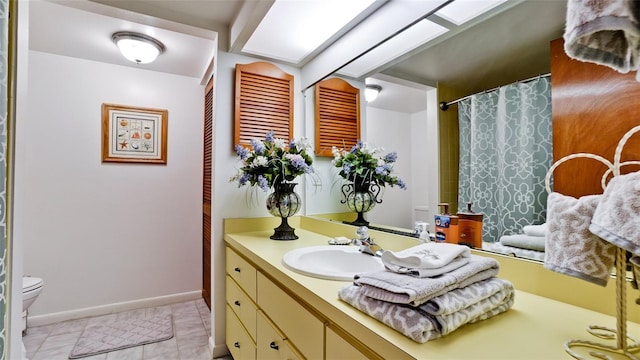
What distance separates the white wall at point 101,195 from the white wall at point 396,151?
1.97 m

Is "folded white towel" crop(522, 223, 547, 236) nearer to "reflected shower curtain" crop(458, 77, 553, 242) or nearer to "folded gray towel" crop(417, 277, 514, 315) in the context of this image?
"reflected shower curtain" crop(458, 77, 553, 242)

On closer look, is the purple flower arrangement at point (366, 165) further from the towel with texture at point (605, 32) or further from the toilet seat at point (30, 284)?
the toilet seat at point (30, 284)

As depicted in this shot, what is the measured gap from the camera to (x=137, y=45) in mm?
2076

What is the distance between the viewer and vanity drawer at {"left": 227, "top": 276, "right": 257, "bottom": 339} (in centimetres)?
135

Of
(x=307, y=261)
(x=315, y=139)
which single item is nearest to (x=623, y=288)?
(x=307, y=261)

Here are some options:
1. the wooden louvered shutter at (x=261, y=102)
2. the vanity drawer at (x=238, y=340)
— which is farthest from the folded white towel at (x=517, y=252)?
the wooden louvered shutter at (x=261, y=102)

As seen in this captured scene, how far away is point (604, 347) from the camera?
1.77 ft

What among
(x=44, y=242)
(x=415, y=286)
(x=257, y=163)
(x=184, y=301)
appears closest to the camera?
(x=415, y=286)

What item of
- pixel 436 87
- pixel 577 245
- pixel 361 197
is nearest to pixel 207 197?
pixel 361 197

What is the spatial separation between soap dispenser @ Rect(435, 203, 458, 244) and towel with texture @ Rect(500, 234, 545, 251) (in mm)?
148

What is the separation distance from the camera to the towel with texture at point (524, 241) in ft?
2.84

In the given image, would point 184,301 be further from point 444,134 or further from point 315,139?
point 444,134

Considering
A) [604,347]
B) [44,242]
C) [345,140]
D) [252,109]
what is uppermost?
[252,109]

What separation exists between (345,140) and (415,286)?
130cm
